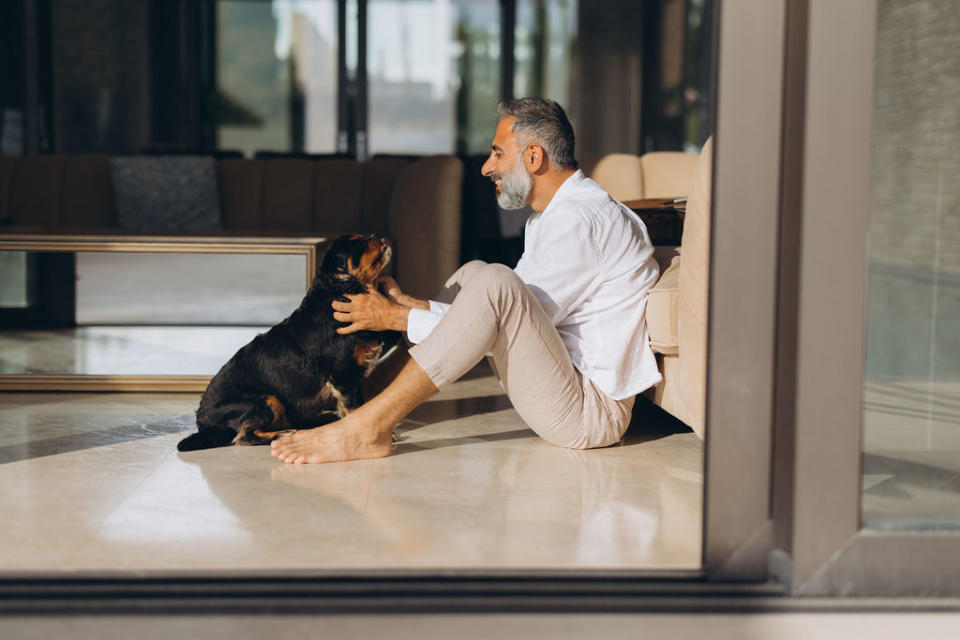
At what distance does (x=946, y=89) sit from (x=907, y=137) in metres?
0.13

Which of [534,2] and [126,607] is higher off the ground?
[534,2]

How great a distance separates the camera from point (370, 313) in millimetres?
2924

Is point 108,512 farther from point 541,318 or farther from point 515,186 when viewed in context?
point 515,186

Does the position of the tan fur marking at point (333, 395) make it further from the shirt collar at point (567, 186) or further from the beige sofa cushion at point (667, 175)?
the beige sofa cushion at point (667, 175)

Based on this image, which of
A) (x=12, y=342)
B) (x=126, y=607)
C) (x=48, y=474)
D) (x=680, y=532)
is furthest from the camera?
(x=12, y=342)

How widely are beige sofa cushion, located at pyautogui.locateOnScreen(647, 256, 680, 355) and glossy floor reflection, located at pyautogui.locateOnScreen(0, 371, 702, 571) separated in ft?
1.15

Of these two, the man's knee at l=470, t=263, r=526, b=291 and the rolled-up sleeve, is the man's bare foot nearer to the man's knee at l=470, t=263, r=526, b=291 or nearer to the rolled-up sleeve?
the rolled-up sleeve

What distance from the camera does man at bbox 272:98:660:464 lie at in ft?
8.91

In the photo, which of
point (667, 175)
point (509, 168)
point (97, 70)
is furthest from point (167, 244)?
point (97, 70)

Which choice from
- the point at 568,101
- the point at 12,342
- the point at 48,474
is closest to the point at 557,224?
the point at 48,474

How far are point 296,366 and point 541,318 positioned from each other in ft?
2.51

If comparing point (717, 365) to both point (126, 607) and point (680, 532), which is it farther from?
point (126, 607)

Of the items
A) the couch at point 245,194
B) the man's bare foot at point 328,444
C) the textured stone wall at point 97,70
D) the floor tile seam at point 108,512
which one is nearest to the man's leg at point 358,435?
the man's bare foot at point 328,444

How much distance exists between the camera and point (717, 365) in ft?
6.33
